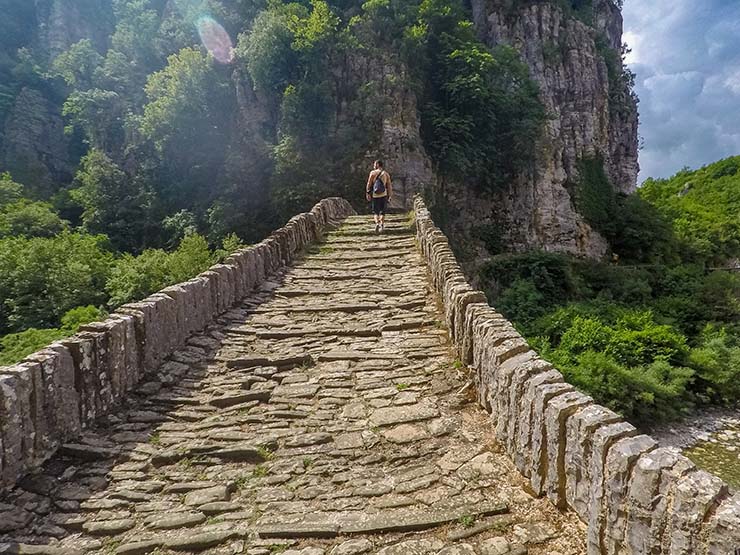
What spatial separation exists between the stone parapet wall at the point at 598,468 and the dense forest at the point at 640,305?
11451 millimetres

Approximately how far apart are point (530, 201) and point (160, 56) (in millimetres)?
27836

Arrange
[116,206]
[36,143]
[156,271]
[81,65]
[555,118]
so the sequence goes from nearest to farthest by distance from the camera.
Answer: [156,271] < [555,118] < [116,206] < [81,65] < [36,143]

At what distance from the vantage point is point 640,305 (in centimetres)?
2291

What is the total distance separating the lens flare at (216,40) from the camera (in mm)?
26375

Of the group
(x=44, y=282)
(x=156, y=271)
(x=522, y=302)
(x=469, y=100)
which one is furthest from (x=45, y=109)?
(x=522, y=302)

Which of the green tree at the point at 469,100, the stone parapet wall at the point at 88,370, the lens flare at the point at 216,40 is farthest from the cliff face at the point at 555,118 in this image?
the stone parapet wall at the point at 88,370

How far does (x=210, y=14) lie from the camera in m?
28.3

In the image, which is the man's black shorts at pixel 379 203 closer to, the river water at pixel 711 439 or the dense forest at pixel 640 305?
the dense forest at pixel 640 305

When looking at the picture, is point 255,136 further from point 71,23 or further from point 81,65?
point 71,23

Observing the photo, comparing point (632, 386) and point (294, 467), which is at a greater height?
point (294, 467)

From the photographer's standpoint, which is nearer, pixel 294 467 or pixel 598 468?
pixel 598 468

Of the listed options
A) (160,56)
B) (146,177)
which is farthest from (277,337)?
(160,56)

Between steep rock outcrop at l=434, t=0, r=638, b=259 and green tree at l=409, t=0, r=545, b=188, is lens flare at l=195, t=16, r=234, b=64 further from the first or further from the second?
steep rock outcrop at l=434, t=0, r=638, b=259

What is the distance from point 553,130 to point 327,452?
1164 inches
